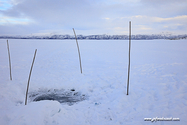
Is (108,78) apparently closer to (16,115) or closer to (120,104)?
(120,104)

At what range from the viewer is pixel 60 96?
151 inches

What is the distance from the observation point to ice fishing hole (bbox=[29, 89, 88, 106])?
3.59 m

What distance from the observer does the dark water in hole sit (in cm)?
359

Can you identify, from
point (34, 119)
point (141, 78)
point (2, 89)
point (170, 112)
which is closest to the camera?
point (34, 119)

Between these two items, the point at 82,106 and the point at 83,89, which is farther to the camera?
the point at 83,89

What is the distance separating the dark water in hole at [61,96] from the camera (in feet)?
11.8

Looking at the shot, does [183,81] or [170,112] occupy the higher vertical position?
[183,81]

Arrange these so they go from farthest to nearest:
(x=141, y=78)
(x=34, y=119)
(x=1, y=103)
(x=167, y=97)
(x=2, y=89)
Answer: (x=141, y=78), (x=2, y=89), (x=167, y=97), (x=1, y=103), (x=34, y=119)

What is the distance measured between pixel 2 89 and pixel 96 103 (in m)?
3.38

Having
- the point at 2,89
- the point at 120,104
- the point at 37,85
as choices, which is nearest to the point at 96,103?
the point at 120,104

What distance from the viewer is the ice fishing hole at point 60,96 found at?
11.8 feet

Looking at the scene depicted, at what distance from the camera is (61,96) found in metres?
3.84

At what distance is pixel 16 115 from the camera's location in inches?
92.5

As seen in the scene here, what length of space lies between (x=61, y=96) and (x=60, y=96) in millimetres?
36
